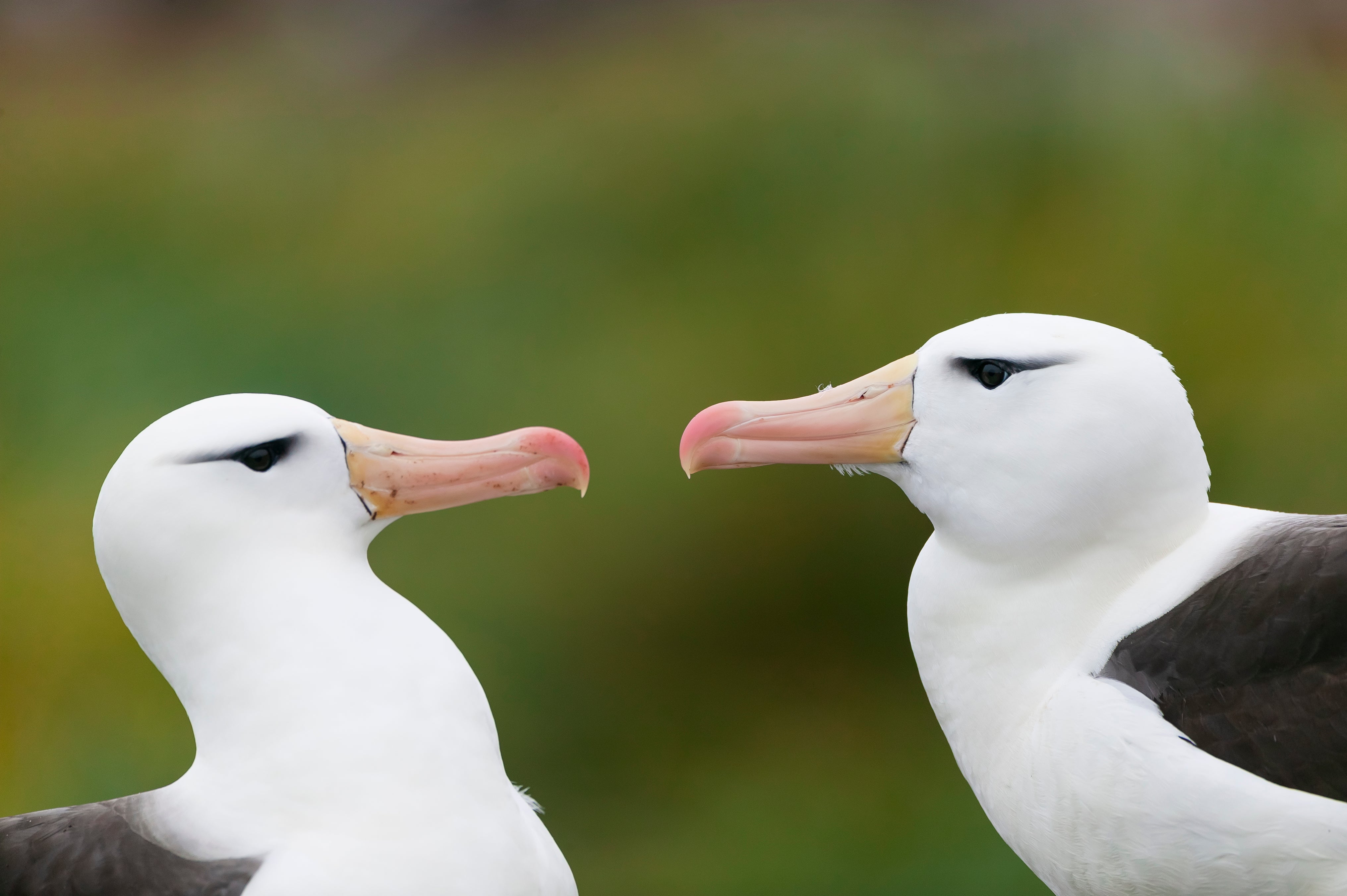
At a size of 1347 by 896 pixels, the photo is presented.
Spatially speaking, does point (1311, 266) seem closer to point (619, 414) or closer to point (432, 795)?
point (619, 414)

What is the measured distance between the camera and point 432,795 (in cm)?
140

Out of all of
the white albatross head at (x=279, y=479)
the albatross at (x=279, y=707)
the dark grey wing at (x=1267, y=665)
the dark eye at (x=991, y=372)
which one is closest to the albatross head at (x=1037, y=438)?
the dark eye at (x=991, y=372)

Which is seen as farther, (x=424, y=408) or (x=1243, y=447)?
(x=424, y=408)

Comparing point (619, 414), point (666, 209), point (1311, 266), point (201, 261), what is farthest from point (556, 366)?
point (1311, 266)

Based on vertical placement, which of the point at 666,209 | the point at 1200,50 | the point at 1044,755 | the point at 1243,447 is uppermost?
the point at 1200,50

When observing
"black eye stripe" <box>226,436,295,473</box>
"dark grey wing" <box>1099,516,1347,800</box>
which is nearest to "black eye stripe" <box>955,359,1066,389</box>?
"dark grey wing" <box>1099,516,1347,800</box>

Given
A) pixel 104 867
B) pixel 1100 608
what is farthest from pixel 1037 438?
pixel 104 867

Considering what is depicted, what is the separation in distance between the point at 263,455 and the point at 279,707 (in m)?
0.33

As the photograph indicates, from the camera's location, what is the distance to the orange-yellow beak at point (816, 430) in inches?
66.1

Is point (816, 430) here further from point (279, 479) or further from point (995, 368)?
point (279, 479)

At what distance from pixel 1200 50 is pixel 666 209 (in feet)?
7.25

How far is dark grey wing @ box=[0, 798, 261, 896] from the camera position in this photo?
134 centimetres

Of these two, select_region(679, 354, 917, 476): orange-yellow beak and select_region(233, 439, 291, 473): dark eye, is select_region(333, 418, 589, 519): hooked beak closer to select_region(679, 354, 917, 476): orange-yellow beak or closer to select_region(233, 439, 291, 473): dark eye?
select_region(233, 439, 291, 473): dark eye

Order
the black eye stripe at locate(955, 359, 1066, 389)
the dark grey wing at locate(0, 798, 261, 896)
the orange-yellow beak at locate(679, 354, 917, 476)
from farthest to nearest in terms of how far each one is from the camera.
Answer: the orange-yellow beak at locate(679, 354, 917, 476)
the black eye stripe at locate(955, 359, 1066, 389)
the dark grey wing at locate(0, 798, 261, 896)
